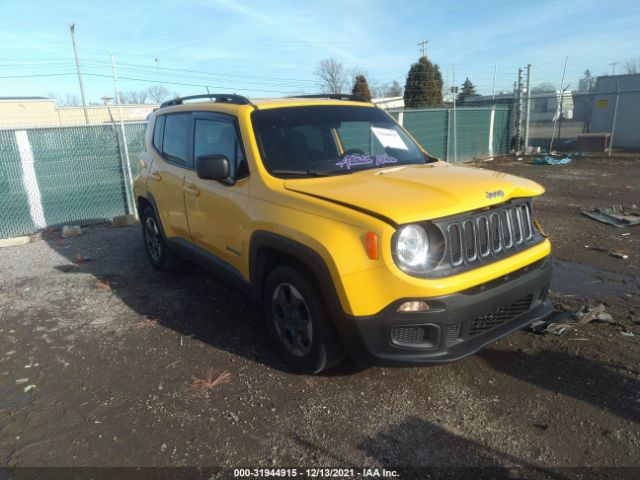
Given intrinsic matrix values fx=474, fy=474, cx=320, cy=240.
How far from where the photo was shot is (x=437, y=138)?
14.9m

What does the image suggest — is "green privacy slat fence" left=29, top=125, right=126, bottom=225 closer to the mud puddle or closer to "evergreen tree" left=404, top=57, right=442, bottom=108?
the mud puddle

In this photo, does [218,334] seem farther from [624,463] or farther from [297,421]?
[624,463]

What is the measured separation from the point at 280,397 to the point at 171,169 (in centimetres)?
286

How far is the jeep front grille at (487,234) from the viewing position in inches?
114

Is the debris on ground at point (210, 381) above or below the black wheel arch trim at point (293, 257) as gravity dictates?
below

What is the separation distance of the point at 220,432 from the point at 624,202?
8.99 m

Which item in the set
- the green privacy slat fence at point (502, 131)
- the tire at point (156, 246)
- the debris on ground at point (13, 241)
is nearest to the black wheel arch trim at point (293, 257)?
the tire at point (156, 246)

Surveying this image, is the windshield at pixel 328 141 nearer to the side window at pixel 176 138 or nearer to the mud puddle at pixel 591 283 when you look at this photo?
→ the side window at pixel 176 138

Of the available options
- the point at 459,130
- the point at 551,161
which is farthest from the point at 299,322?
the point at 551,161

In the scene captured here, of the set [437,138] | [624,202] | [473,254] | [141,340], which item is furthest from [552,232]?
[437,138]

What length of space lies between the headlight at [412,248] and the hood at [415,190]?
96 mm

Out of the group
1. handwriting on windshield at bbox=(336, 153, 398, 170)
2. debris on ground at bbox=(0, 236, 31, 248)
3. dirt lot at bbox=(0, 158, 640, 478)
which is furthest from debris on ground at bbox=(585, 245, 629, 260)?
debris on ground at bbox=(0, 236, 31, 248)

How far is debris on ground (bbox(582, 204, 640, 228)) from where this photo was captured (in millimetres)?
7273

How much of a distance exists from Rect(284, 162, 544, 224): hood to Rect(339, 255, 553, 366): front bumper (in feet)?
1.65
